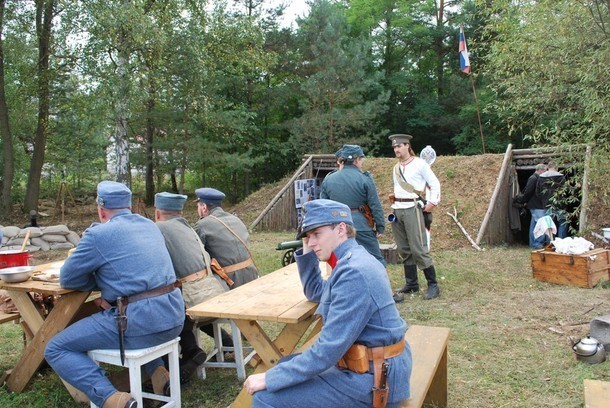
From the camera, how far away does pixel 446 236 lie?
10.4 m

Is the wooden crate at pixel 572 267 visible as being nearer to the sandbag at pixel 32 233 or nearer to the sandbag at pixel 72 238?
the sandbag at pixel 72 238

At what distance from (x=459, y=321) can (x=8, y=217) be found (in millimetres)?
15272

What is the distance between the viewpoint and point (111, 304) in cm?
340

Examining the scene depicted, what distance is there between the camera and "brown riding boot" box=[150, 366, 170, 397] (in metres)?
3.67

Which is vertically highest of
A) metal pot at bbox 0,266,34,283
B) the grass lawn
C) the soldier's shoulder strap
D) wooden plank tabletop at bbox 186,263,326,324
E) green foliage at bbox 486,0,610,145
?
green foliage at bbox 486,0,610,145

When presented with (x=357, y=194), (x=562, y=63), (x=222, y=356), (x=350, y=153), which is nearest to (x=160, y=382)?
(x=222, y=356)

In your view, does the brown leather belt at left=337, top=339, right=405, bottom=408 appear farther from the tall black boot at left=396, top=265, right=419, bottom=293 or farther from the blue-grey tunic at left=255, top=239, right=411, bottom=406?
the tall black boot at left=396, top=265, right=419, bottom=293

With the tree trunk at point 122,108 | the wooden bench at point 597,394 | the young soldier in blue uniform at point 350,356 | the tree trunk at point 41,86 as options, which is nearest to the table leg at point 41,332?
the young soldier in blue uniform at point 350,356

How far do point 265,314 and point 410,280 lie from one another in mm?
3865

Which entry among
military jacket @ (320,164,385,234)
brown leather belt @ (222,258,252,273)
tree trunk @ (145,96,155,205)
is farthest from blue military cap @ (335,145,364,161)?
tree trunk @ (145,96,155,205)

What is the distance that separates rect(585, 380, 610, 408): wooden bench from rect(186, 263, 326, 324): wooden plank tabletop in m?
1.41

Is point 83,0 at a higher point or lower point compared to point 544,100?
higher

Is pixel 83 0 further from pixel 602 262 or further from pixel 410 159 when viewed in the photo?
pixel 602 262

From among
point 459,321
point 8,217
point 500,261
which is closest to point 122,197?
point 459,321
